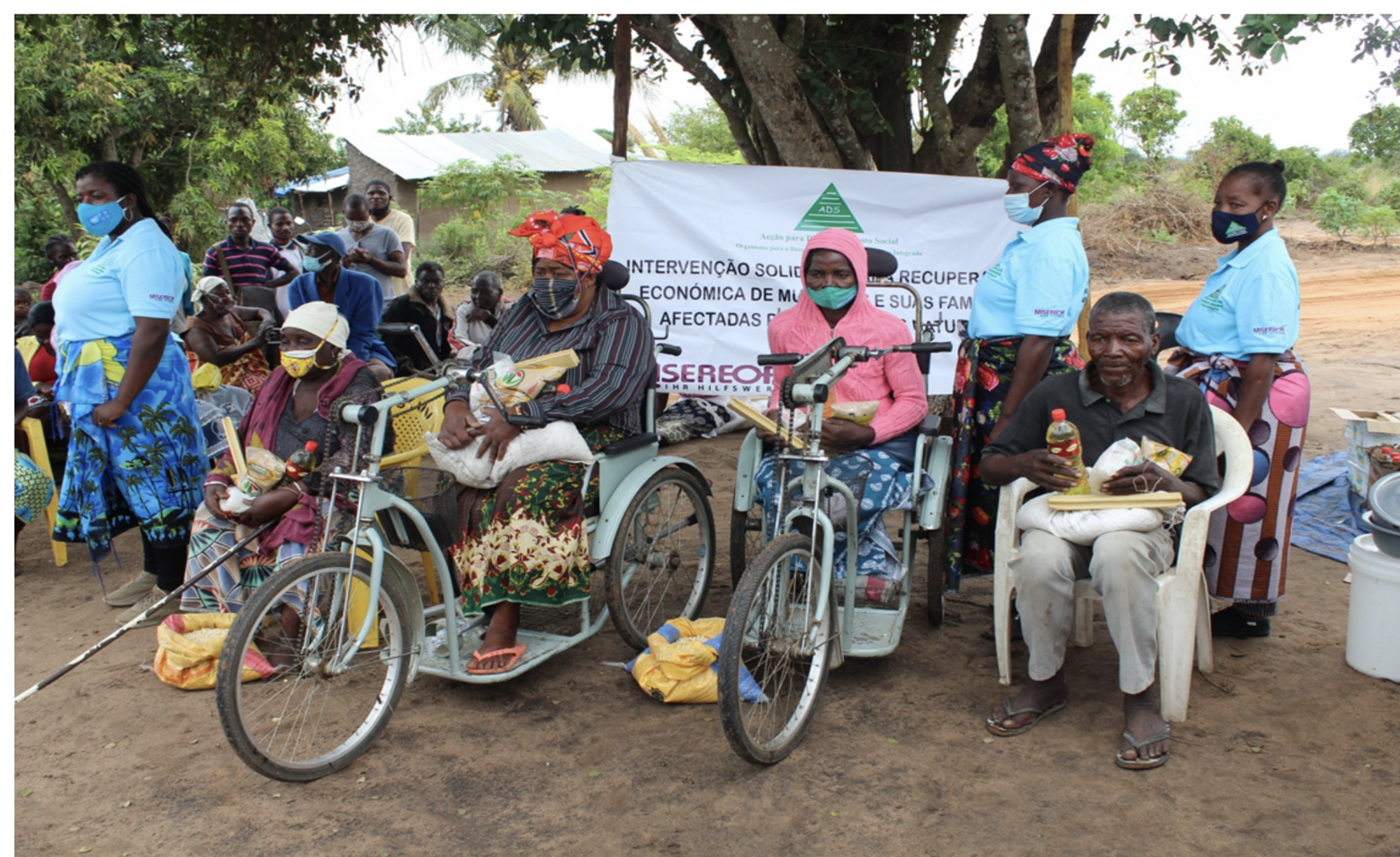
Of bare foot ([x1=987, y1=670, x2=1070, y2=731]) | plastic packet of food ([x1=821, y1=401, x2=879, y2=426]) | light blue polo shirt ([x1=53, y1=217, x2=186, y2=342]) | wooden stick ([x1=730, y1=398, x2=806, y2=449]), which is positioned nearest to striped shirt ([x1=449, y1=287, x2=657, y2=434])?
wooden stick ([x1=730, y1=398, x2=806, y2=449])

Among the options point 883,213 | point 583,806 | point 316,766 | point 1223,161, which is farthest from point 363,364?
point 1223,161

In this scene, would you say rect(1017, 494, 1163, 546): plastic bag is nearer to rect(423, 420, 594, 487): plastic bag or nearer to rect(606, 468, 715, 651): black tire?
rect(606, 468, 715, 651): black tire

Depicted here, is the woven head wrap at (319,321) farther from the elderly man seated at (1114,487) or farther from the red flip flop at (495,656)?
the elderly man seated at (1114,487)

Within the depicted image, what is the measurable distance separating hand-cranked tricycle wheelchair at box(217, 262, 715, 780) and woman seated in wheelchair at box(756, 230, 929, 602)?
0.53m

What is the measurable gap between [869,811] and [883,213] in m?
4.20

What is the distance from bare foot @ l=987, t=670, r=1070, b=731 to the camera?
11.4 feet

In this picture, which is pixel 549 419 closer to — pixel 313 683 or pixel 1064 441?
pixel 313 683

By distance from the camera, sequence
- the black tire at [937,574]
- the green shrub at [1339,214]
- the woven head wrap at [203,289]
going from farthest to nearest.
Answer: the green shrub at [1339,214] < the woven head wrap at [203,289] < the black tire at [937,574]

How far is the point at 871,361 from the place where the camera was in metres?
4.10

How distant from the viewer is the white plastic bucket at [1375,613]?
373cm

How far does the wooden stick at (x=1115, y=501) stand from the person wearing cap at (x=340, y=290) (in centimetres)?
372

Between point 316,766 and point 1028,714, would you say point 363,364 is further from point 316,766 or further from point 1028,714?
point 1028,714

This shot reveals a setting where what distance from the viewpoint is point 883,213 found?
638 centimetres

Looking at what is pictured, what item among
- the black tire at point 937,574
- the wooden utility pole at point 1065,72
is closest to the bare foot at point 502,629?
the black tire at point 937,574
